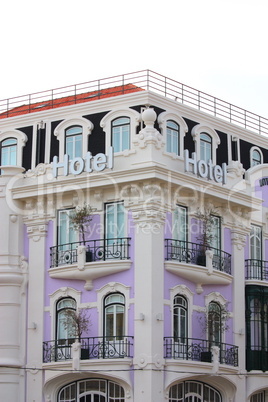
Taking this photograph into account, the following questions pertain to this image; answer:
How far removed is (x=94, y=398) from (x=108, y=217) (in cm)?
714

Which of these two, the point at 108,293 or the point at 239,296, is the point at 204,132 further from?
the point at 108,293

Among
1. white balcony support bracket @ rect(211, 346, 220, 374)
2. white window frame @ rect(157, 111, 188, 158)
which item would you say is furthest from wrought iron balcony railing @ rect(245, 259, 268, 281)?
white window frame @ rect(157, 111, 188, 158)

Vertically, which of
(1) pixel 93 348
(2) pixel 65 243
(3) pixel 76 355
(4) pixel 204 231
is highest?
(4) pixel 204 231

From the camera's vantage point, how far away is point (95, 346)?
137 feet

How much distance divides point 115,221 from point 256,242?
776 cm

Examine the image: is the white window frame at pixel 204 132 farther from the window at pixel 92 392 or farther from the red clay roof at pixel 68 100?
the window at pixel 92 392

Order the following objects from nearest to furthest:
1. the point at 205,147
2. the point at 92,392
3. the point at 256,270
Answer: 1. the point at 92,392
2. the point at 205,147
3. the point at 256,270

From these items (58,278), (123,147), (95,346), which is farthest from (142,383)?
(123,147)

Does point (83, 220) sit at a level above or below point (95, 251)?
above

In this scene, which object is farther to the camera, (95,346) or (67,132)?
(67,132)

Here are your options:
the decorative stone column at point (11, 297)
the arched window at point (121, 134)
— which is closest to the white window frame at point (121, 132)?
the arched window at point (121, 134)

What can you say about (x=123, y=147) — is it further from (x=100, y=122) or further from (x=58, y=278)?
(x=58, y=278)

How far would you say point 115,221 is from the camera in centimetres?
4284

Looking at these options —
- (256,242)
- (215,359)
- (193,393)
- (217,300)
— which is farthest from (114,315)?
(256,242)
